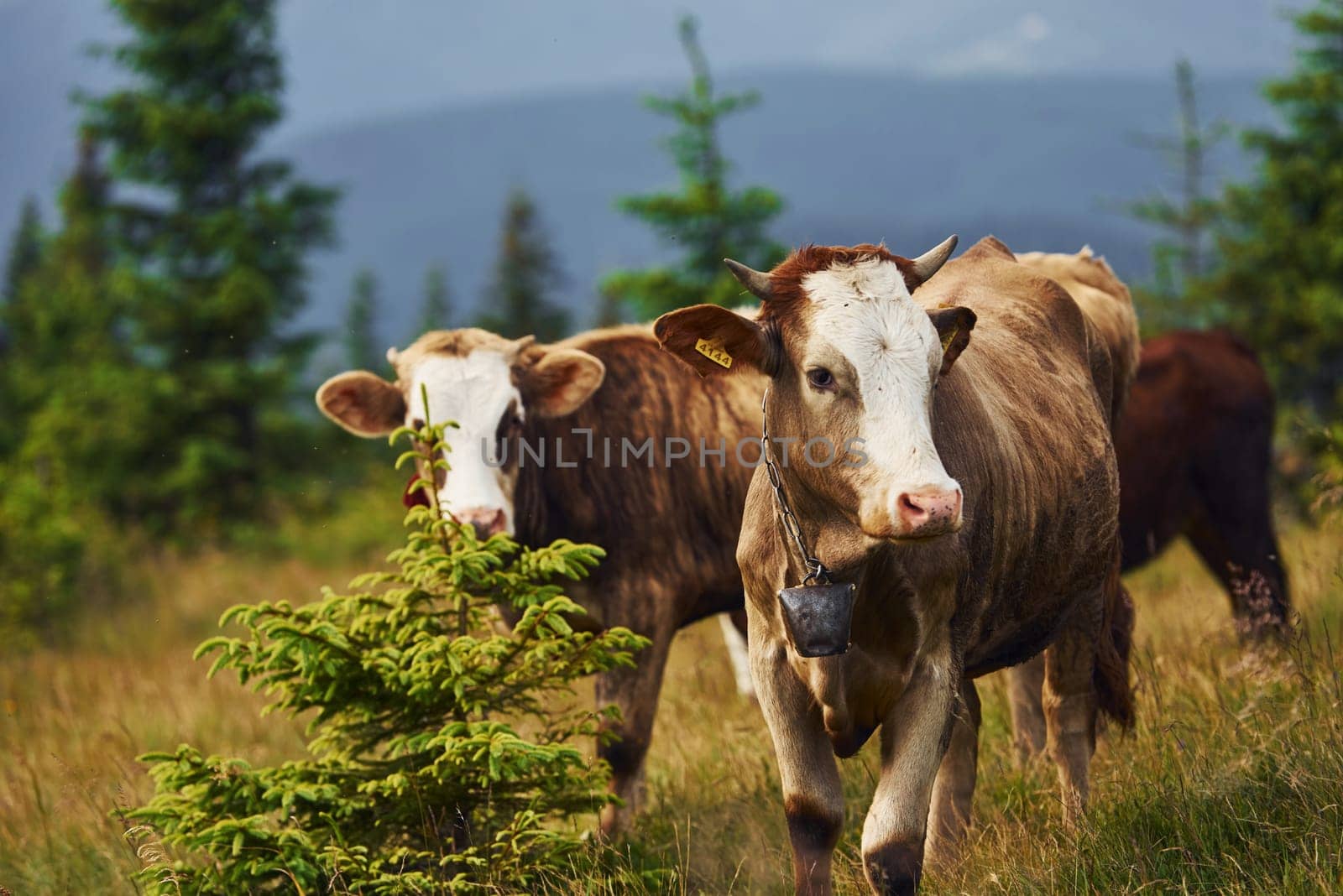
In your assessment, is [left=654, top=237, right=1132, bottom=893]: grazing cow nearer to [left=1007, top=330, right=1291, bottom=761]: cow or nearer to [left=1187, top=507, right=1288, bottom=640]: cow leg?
[left=1007, top=330, right=1291, bottom=761]: cow

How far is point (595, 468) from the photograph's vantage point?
21.4 ft

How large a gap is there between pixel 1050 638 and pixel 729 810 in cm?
152

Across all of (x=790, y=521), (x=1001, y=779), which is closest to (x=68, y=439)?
(x=1001, y=779)

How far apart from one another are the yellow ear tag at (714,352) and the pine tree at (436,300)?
52215 millimetres

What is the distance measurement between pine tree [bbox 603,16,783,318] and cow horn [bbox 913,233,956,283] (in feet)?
34.2

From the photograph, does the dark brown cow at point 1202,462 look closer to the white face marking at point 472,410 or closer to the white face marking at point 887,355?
the white face marking at point 472,410

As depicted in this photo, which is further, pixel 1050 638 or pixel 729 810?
pixel 729 810

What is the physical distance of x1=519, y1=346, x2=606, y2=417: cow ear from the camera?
640 centimetres

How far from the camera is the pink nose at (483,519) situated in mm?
5609

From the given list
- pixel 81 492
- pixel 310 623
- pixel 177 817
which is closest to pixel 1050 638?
pixel 310 623

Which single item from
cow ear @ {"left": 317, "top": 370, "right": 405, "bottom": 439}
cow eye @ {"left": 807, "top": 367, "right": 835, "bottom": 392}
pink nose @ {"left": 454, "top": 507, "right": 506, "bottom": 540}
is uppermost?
cow eye @ {"left": 807, "top": 367, "right": 835, "bottom": 392}

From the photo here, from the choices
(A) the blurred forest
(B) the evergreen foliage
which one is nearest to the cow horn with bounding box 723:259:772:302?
(B) the evergreen foliage

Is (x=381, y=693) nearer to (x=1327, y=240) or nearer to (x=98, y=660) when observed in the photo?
(x=98, y=660)

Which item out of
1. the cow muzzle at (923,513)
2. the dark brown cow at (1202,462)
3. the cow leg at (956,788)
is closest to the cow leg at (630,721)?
the cow leg at (956,788)
